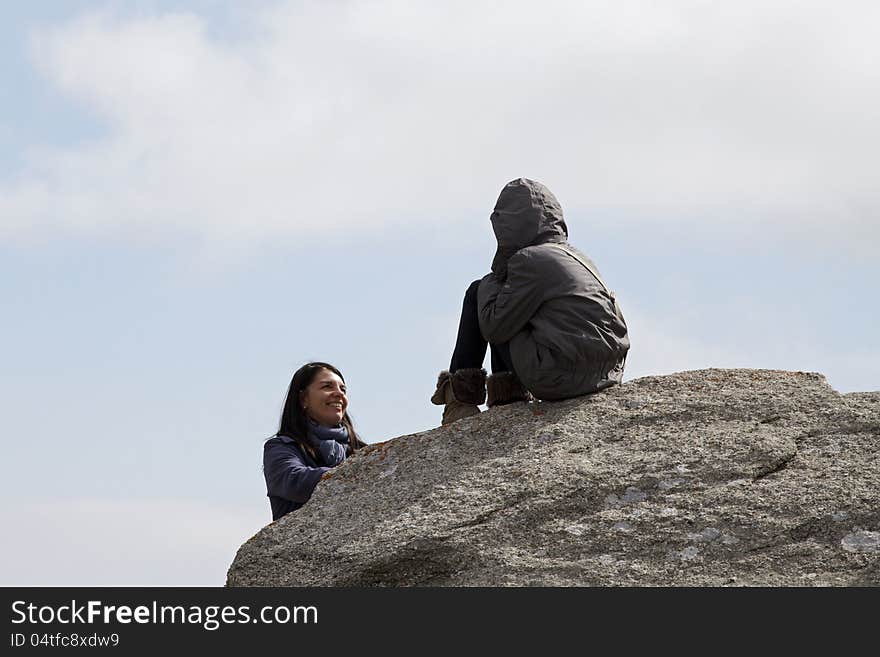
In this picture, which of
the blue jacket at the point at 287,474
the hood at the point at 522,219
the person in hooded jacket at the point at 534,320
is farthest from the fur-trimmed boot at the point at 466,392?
the blue jacket at the point at 287,474

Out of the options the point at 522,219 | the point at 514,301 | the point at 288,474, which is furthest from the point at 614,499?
the point at 288,474

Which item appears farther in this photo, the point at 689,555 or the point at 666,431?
the point at 666,431

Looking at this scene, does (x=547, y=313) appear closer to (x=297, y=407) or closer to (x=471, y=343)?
(x=471, y=343)

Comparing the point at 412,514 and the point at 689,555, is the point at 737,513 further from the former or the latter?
the point at 412,514

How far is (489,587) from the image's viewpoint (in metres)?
7.35

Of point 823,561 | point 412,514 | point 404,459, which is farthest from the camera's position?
point 404,459

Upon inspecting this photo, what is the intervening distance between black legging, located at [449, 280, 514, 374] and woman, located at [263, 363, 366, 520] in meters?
0.96

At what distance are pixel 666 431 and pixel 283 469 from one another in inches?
106

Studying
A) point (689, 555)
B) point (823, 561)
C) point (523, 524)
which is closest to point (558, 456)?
point (523, 524)

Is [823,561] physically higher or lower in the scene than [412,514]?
lower

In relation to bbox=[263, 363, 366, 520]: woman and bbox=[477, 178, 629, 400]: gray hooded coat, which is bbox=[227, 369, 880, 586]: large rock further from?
bbox=[263, 363, 366, 520]: woman

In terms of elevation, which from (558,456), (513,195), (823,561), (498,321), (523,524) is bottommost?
(823,561)

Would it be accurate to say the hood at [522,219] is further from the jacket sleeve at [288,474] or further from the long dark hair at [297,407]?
Answer: the jacket sleeve at [288,474]

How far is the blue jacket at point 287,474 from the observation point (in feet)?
29.1
